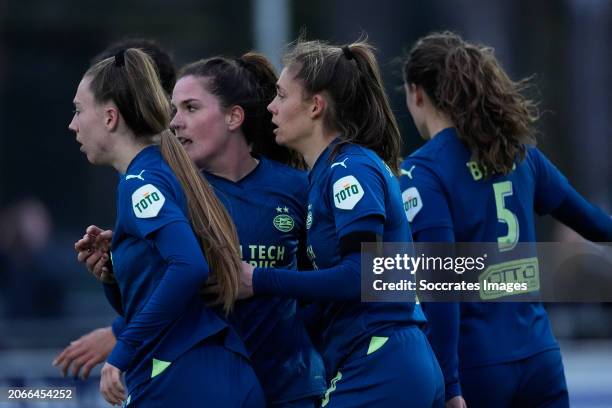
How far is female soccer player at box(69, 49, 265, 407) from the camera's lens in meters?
3.33

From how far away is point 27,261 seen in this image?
9461 mm

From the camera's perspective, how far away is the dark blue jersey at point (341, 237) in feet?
11.3

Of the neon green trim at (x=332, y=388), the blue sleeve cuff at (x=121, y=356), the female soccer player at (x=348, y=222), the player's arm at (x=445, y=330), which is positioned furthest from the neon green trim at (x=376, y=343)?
the blue sleeve cuff at (x=121, y=356)

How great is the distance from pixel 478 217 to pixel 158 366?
4.37ft

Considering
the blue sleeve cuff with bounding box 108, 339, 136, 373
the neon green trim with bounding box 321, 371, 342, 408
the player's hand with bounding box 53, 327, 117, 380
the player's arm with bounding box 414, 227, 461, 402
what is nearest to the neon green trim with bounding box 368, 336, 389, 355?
the neon green trim with bounding box 321, 371, 342, 408

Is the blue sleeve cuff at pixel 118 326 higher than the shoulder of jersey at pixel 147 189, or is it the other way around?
the shoulder of jersey at pixel 147 189

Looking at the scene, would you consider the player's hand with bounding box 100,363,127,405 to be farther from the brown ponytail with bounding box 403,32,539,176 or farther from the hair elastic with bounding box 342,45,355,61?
the brown ponytail with bounding box 403,32,539,176

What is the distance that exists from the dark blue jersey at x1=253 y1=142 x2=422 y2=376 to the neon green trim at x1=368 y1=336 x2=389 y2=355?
18 mm

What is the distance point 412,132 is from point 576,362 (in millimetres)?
4393

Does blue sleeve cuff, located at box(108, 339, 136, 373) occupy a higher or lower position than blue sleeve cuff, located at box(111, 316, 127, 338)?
higher

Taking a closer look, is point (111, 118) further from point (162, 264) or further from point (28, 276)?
point (28, 276)

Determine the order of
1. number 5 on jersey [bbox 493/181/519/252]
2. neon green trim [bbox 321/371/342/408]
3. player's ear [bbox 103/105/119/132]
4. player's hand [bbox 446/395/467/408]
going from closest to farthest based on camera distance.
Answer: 1. neon green trim [bbox 321/371/342/408]
2. player's ear [bbox 103/105/119/132]
3. player's hand [bbox 446/395/467/408]
4. number 5 on jersey [bbox 493/181/519/252]

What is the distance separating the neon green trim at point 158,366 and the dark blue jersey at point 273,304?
399 mm

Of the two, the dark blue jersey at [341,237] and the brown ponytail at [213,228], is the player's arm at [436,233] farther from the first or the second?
the brown ponytail at [213,228]
